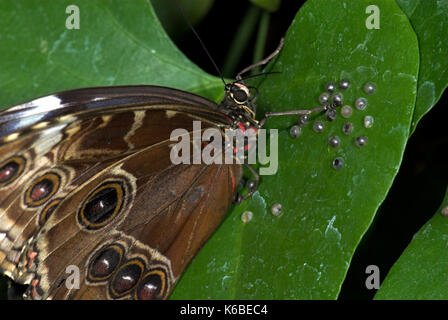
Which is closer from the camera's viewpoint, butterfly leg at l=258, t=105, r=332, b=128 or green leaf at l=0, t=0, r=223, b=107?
butterfly leg at l=258, t=105, r=332, b=128

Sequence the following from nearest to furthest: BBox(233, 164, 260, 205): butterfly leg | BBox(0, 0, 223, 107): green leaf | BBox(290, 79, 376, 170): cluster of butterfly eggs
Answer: BBox(290, 79, 376, 170): cluster of butterfly eggs
BBox(233, 164, 260, 205): butterfly leg
BBox(0, 0, 223, 107): green leaf

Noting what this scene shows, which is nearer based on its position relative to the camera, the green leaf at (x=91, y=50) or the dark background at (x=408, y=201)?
the dark background at (x=408, y=201)

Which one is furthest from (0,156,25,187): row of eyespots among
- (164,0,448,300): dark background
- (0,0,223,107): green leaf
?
(164,0,448,300): dark background

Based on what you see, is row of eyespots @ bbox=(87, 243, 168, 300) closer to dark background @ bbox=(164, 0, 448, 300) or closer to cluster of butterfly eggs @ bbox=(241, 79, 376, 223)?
cluster of butterfly eggs @ bbox=(241, 79, 376, 223)

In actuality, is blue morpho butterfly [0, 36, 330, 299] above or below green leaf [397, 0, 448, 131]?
below

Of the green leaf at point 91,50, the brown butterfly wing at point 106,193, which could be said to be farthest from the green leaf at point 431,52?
the green leaf at point 91,50

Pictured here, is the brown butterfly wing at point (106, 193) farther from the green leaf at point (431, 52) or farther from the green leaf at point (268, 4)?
the green leaf at point (431, 52)

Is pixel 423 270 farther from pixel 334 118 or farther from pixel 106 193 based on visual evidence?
pixel 106 193
